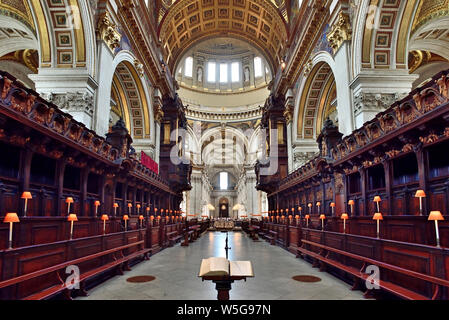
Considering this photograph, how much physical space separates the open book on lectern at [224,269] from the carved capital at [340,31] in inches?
455

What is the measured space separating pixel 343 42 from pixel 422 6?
3946 millimetres

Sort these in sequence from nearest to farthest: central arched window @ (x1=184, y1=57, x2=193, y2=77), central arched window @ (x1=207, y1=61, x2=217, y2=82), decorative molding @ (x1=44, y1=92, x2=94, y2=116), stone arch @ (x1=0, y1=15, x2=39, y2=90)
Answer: decorative molding @ (x1=44, y1=92, x2=94, y2=116), stone arch @ (x1=0, y1=15, x2=39, y2=90), central arched window @ (x1=184, y1=57, x2=193, y2=77), central arched window @ (x1=207, y1=61, x2=217, y2=82)

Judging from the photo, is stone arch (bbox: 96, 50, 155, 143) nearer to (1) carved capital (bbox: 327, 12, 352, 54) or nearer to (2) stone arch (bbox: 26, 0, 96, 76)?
(2) stone arch (bbox: 26, 0, 96, 76)

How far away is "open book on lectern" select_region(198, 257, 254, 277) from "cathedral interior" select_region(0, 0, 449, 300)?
250 millimetres

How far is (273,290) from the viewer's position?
17.0ft

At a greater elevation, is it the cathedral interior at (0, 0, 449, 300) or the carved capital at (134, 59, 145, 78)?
the carved capital at (134, 59, 145, 78)

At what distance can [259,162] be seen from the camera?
77.5 feet

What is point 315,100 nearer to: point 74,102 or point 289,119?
point 289,119

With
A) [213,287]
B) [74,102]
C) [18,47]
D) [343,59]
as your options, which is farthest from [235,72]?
[213,287]

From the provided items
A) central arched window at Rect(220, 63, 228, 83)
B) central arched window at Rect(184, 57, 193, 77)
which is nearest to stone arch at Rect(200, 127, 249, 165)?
central arched window at Rect(220, 63, 228, 83)

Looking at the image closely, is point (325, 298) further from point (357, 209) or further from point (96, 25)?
point (96, 25)

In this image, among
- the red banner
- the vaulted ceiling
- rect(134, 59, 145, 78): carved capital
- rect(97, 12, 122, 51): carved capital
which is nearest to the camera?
rect(97, 12, 122, 51): carved capital

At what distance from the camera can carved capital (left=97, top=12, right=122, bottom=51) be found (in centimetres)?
1129
